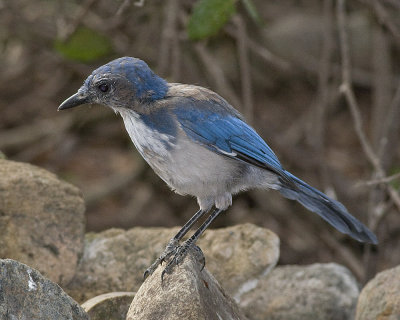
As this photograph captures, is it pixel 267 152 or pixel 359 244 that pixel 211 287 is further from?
pixel 359 244

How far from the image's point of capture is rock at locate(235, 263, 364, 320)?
170 inches

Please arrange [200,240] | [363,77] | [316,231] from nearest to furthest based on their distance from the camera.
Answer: [200,240] → [316,231] → [363,77]

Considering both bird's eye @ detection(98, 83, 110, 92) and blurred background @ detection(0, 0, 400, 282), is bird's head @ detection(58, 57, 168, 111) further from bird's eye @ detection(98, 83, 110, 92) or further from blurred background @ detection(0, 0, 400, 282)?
blurred background @ detection(0, 0, 400, 282)

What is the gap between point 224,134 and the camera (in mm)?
4152

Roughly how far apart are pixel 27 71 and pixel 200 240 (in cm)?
445

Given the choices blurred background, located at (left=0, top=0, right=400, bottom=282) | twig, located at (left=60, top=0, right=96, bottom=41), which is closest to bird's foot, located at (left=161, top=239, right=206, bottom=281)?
blurred background, located at (left=0, top=0, right=400, bottom=282)

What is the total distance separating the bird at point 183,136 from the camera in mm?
3957

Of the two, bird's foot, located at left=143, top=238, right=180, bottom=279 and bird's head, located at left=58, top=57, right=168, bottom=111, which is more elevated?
bird's head, located at left=58, top=57, right=168, bottom=111

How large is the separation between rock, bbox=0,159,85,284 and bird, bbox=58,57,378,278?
475 millimetres

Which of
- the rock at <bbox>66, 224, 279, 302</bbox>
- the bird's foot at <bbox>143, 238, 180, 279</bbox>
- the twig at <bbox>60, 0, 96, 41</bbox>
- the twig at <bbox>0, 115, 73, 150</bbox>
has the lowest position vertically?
the twig at <bbox>0, 115, 73, 150</bbox>

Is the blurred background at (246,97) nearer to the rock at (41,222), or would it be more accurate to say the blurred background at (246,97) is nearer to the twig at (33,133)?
the twig at (33,133)

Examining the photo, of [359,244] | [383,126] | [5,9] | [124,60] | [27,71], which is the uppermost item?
[124,60]

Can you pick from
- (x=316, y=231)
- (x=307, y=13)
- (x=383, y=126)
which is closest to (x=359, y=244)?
(x=316, y=231)

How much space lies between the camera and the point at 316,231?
695cm
